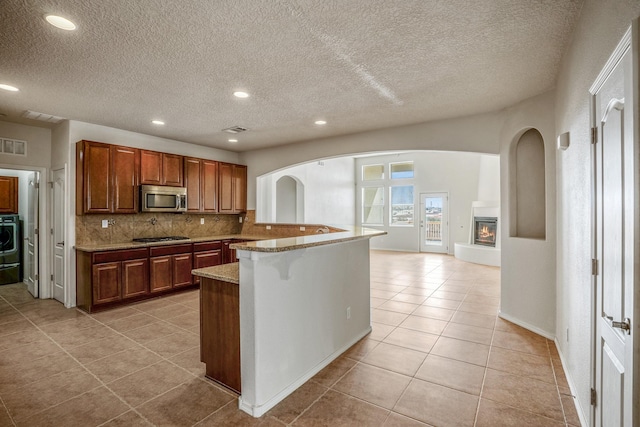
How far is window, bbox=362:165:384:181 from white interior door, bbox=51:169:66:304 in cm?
920

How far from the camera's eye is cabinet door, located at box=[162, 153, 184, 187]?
17.4ft

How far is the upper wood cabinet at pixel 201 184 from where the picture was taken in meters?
5.70

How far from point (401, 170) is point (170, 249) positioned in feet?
26.9

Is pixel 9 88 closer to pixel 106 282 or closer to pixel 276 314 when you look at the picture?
pixel 106 282

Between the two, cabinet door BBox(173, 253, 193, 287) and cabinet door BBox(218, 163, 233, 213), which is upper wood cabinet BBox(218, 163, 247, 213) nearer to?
cabinet door BBox(218, 163, 233, 213)

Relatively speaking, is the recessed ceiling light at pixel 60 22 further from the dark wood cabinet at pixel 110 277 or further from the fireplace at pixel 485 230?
the fireplace at pixel 485 230

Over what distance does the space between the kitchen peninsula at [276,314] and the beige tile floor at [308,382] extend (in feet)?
0.45

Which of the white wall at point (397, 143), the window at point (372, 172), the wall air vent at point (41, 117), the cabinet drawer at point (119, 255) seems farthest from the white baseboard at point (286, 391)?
the window at point (372, 172)

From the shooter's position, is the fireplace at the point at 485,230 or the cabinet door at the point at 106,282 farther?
the fireplace at the point at 485,230

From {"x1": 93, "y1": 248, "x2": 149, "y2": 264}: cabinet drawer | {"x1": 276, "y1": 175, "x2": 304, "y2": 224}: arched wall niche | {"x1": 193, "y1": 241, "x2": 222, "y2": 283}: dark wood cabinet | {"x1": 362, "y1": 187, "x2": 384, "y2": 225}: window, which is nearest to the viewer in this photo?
{"x1": 93, "y1": 248, "x2": 149, "y2": 264}: cabinet drawer

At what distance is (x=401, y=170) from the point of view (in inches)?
432

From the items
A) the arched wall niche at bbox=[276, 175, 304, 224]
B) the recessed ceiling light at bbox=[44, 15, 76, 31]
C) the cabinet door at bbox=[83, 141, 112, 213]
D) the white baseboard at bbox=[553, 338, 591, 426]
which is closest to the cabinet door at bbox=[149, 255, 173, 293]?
the cabinet door at bbox=[83, 141, 112, 213]

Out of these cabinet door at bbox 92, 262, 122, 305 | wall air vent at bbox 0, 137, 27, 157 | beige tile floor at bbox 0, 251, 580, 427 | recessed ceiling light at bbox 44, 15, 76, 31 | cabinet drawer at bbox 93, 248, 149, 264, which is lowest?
beige tile floor at bbox 0, 251, 580, 427

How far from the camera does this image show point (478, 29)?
7.41ft
